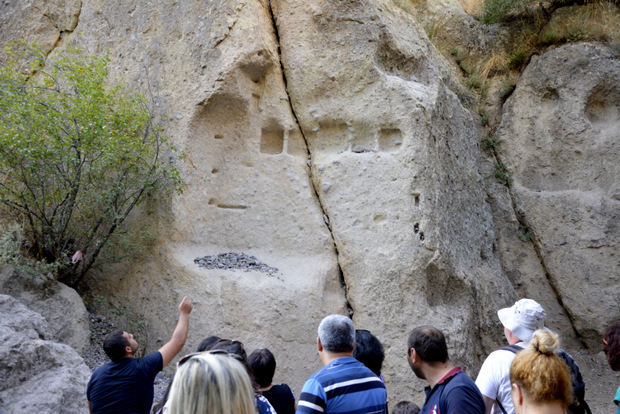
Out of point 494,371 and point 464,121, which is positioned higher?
point 464,121

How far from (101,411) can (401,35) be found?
5512 mm

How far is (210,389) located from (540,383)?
1.23 meters

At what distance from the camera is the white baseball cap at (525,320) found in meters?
3.18

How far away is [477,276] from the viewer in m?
6.22

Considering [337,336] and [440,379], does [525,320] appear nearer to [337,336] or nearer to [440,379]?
[440,379]

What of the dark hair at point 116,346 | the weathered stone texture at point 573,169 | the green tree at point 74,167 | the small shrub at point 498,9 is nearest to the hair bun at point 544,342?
the dark hair at point 116,346

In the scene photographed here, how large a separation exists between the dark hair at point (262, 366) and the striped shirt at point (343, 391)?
47 centimetres

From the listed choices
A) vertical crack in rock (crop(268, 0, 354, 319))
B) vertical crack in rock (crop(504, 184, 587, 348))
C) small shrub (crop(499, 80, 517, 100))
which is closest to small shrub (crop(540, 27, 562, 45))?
small shrub (crop(499, 80, 517, 100))

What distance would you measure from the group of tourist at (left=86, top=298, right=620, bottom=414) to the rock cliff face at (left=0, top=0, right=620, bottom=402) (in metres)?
2.24

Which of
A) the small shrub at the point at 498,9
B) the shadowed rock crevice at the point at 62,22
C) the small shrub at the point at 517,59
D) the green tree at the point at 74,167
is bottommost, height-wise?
the green tree at the point at 74,167

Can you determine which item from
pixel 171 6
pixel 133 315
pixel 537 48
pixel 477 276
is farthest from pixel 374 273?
pixel 537 48

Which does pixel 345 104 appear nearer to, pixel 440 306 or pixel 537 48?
pixel 440 306

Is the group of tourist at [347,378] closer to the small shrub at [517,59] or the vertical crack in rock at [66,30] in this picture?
the vertical crack in rock at [66,30]

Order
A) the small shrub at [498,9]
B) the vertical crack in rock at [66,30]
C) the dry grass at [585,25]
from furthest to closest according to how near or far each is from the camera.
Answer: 1. the small shrub at [498,9]
2. the dry grass at [585,25]
3. the vertical crack in rock at [66,30]
